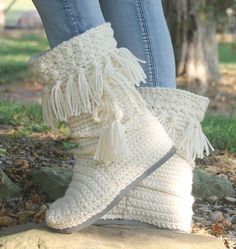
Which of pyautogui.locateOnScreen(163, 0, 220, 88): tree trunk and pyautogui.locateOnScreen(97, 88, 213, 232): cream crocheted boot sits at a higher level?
pyautogui.locateOnScreen(97, 88, 213, 232): cream crocheted boot

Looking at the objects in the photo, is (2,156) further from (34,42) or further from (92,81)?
(34,42)

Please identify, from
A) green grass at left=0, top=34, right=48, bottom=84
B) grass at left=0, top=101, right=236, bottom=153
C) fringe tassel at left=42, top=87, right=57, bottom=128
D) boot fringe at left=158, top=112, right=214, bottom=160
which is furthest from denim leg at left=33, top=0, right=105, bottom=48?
green grass at left=0, top=34, right=48, bottom=84

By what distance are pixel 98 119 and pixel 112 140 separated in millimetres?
86

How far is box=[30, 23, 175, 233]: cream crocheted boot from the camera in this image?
2.04 metres

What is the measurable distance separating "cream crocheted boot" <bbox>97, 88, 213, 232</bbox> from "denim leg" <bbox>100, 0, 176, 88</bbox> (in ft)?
0.21

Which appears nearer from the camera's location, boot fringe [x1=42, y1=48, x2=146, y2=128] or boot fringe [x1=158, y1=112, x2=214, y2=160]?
boot fringe [x1=42, y1=48, x2=146, y2=128]

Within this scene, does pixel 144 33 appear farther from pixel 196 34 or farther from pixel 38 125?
pixel 196 34

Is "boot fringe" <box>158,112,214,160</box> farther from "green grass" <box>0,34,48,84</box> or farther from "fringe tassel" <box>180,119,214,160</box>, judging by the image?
"green grass" <box>0,34,48,84</box>

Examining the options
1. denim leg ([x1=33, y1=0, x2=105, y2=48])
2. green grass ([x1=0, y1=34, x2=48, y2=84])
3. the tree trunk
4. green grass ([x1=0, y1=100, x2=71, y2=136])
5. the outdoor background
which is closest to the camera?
denim leg ([x1=33, y1=0, x2=105, y2=48])

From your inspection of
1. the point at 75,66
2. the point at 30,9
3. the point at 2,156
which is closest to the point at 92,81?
the point at 75,66

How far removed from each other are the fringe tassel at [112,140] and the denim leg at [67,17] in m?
0.25

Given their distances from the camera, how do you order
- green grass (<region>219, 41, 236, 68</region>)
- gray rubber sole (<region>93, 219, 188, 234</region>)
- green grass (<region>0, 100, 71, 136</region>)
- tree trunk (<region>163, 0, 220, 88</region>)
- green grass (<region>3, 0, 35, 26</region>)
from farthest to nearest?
green grass (<region>3, 0, 35, 26</region>), green grass (<region>219, 41, 236, 68</region>), tree trunk (<region>163, 0, 220, 88</region>), green grass (<region>0, 100, 71, 136</region>), gray rubber sole (<region>93, 219, 188, 234</region>)

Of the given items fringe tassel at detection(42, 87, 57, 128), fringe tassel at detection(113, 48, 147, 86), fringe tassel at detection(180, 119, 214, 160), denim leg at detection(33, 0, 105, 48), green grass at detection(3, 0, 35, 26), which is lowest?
green grass at detection(3, 0, 35, 26)

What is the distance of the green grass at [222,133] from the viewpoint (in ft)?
13.4
